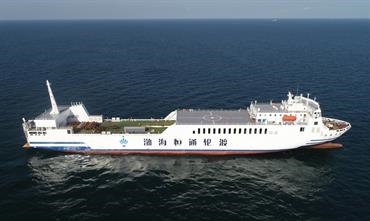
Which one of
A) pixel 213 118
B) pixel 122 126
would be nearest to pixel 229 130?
pixel 213 118

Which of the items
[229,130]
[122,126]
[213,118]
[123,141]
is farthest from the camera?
[122,126]

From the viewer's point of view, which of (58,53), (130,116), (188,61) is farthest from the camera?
(58,53)

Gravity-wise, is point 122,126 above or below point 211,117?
below

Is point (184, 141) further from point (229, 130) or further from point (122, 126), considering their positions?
point (122, 126)

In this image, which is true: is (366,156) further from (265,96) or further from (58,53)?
(58,53)

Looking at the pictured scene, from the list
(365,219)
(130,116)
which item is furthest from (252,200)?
(130,116)
